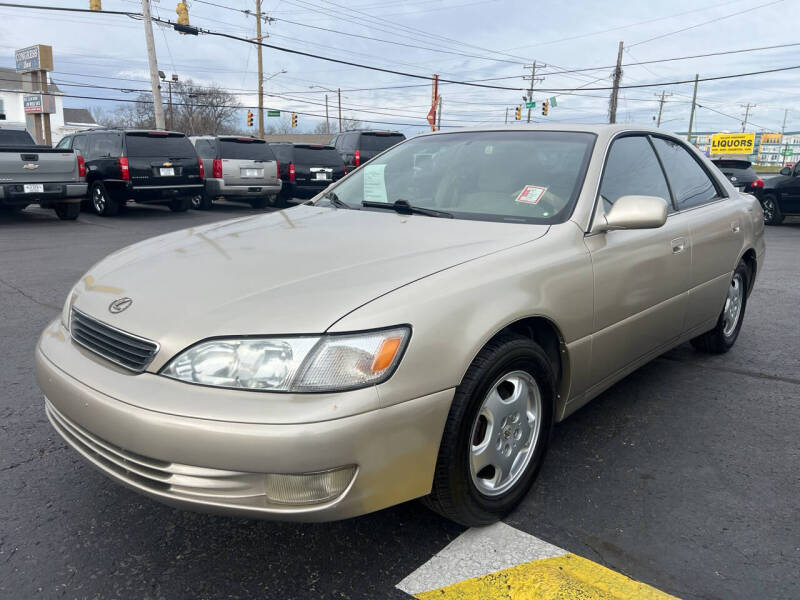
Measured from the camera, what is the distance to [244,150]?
47.3 feet

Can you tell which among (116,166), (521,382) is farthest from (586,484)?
(116,166)

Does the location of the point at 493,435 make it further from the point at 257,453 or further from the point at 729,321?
the point at 729,321

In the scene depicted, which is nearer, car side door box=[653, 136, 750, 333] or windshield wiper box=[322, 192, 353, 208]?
windshield wiper box=[322, 192, 353, 208]

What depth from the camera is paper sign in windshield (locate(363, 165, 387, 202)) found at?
3338mm

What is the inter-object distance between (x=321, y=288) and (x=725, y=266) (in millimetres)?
3044

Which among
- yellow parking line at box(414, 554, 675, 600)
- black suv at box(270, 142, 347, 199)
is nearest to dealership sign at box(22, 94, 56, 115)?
black suv at box(270, 142, 347, 199)

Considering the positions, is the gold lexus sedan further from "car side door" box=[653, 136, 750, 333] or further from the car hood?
"car side door" box=[653, 136, 750, 333]

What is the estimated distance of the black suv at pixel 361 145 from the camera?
1708 centimetres

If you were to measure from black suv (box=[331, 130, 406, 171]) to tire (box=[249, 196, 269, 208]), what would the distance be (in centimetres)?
261

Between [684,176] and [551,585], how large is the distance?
2775 millimetres

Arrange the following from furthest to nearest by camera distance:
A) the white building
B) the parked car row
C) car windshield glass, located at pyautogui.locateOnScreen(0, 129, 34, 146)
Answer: the white building → car windshield glass, located at pyautogui.locateOnScreen(0, 129, 34, 146) → the parked car row

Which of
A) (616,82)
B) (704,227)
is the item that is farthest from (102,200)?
(616,82)

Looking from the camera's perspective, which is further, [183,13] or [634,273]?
[183,13]

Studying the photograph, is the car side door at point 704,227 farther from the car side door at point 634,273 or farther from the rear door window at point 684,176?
the car side door at point 634,273
